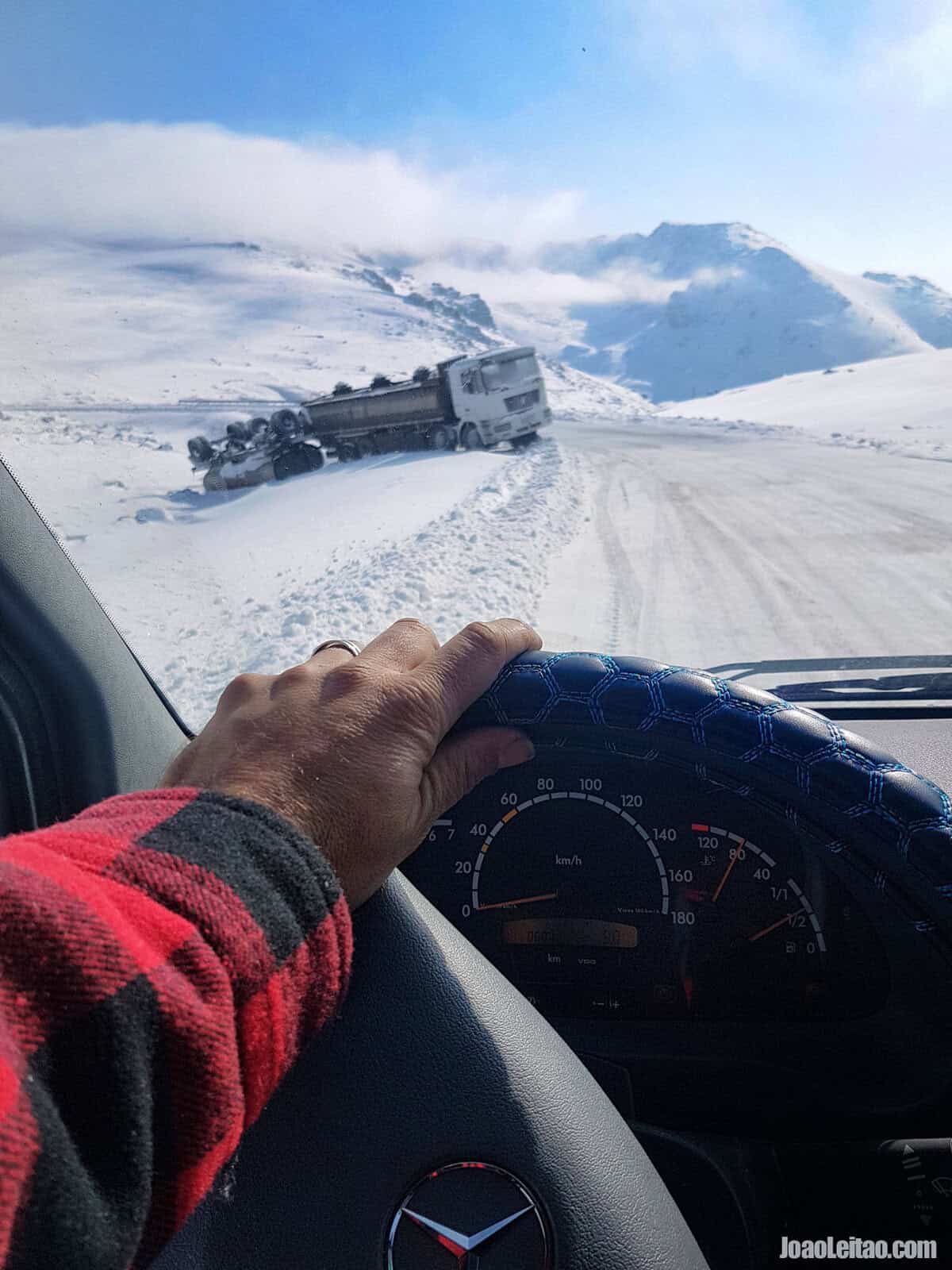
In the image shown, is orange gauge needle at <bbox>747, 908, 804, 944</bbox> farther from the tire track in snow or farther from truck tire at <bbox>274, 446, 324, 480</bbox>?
truck tire at <bbox>274, 446, 324, 480</bbox>

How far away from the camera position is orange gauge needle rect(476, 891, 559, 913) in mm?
1720

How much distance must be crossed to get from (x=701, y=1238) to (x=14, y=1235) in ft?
4.13

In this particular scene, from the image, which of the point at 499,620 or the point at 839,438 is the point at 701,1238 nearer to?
the point at 499,620

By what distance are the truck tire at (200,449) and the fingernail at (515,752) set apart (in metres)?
4.82

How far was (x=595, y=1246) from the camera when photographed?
1.04m

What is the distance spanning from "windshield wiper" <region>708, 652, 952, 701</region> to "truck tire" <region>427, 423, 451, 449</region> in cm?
1434

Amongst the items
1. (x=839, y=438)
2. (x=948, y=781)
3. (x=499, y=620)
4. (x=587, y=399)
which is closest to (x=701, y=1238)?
(x=499, y=620)

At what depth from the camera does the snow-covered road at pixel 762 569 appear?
13.2 feet

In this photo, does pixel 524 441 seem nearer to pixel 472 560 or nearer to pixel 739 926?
pixel 472 560

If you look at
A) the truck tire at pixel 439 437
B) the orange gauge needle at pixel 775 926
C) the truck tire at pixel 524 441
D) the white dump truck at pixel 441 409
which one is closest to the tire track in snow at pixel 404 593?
the orange gauge needle at pixel 775 926

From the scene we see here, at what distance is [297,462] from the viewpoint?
10.8 metres

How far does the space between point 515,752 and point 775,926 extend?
28.7 inches

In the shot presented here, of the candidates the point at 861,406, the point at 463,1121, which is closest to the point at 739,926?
the point at 463,1121

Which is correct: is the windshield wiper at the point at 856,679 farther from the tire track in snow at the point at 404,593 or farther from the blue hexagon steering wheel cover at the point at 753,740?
the tire track in snow at the point at 404,593
